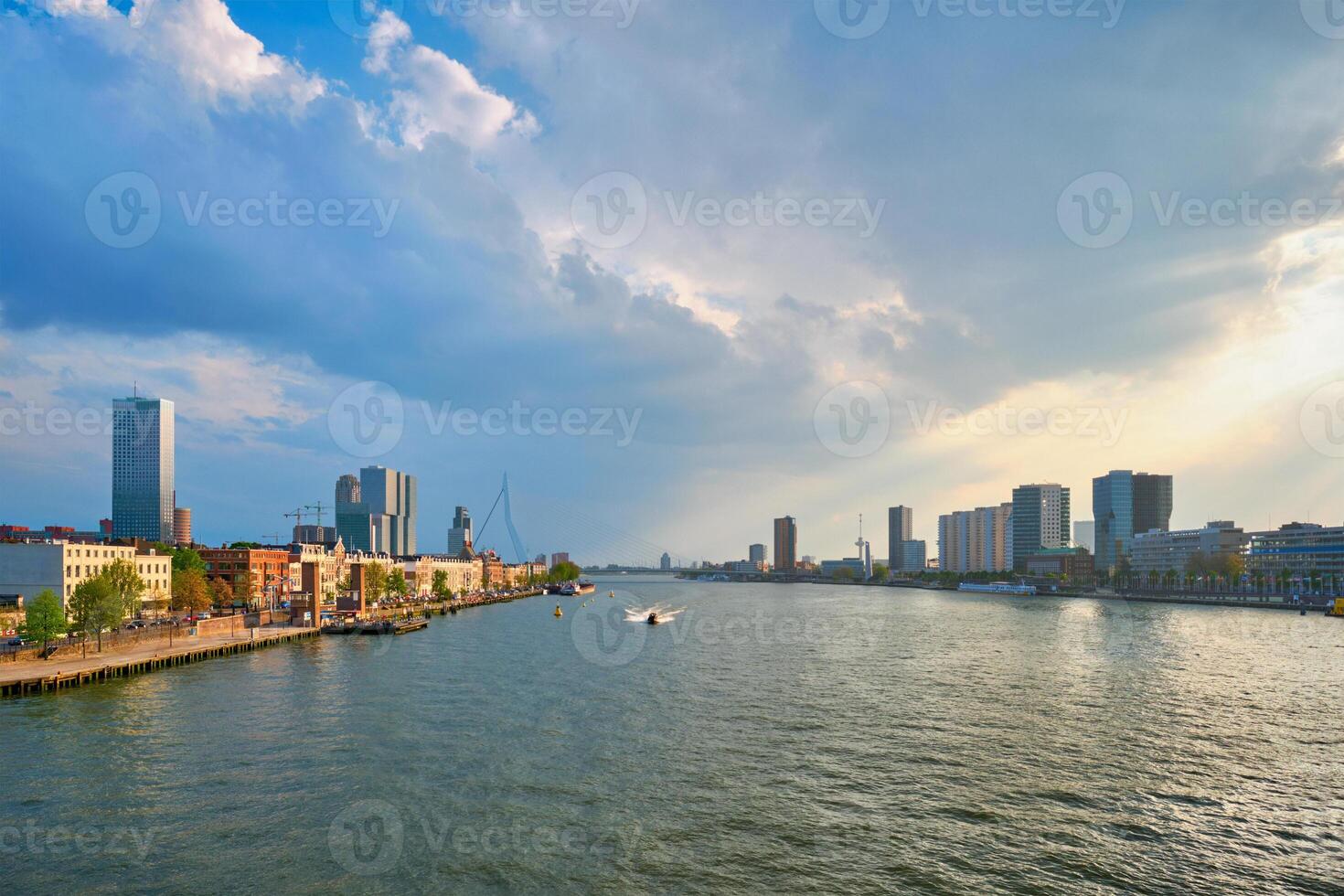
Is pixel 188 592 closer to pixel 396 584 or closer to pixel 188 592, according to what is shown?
pixel 188 592

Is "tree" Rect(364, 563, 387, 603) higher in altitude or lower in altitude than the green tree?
lower

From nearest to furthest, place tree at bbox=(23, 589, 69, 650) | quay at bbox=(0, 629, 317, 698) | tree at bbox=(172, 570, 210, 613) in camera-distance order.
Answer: quay at bbox=(0, 629, 317, 698)
tree at bbox=(23, 589, 69, 650)
tree at bbox=(172, 570, 210, 613)

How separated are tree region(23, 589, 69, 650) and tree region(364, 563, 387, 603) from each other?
6386 centimetres

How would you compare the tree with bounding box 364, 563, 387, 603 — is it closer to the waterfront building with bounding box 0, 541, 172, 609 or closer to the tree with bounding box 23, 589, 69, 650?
the waterfront building with bounding box 0, 541, 172, 609

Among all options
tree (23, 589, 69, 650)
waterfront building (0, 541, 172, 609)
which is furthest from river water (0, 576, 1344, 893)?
waterfront building (0, 541, 172, 609)

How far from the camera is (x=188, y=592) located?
97.1 m

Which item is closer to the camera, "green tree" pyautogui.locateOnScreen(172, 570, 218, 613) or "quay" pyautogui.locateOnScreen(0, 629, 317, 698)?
"quay" pyautogui.locateOnScreen(0, 629, 317, 698)

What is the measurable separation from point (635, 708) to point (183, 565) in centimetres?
9914

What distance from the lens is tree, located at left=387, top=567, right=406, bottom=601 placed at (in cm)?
14638

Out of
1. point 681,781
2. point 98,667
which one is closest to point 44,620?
point 98,667

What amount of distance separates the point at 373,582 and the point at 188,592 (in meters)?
37.3

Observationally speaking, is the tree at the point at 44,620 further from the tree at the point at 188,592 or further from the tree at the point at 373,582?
the tree at the point at 373,582

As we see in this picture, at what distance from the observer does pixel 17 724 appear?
41438 millimetres

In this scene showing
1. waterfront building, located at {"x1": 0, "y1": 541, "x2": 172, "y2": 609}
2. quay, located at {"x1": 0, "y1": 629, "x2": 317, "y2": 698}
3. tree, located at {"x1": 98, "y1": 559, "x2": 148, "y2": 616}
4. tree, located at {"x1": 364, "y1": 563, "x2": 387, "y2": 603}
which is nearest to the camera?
quay, located at {"x1": 0, "y1": 629, "x2": 317, "y2": 698}
